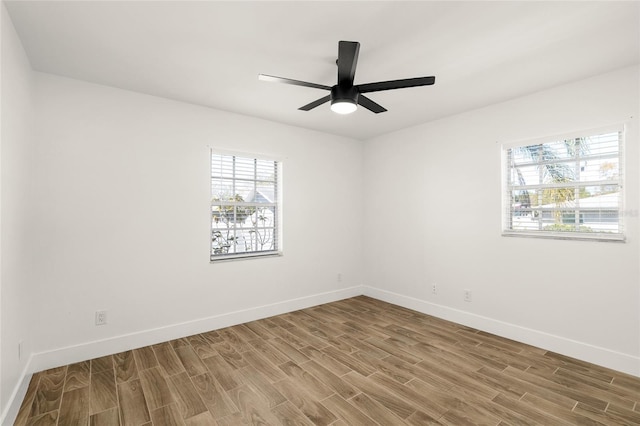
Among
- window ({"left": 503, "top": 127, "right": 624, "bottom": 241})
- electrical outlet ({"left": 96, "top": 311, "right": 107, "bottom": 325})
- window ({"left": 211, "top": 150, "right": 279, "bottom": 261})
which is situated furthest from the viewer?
window ({"left": 211, "top": 150, "right": 279, "bottom": 261})

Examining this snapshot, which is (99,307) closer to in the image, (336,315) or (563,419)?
(336,315)

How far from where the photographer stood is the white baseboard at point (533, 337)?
2.61 meters

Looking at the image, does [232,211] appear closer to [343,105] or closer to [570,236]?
[343,105]

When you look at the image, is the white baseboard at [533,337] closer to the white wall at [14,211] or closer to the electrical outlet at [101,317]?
the electrical outlet at [101,317]

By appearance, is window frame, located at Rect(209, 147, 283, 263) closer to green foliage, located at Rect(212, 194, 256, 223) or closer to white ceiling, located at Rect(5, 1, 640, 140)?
green foliage, located at Rect(212, 194, 256, 223)

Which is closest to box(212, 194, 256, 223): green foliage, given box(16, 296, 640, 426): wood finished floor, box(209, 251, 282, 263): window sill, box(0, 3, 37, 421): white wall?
box(209, 251, 282, 263): window sill

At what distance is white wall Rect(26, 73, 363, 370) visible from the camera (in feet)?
8.86

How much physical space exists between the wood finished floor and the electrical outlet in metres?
0.34

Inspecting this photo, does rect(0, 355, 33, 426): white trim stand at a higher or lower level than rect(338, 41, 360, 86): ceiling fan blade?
lower

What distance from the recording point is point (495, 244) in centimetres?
346

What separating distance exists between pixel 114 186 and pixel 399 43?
295 centimetres

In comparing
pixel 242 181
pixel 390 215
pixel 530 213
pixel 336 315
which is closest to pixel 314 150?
pixel 242 181

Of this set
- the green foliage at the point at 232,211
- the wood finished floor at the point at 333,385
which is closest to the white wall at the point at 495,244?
the wood finished floor at the point at 333,385

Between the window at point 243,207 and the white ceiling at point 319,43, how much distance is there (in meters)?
1.00
